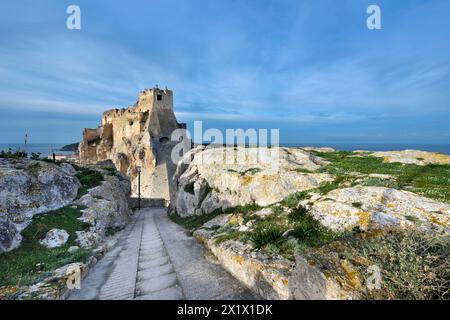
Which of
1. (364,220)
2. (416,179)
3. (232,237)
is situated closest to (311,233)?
(364,220)

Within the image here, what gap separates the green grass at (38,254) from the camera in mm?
10969

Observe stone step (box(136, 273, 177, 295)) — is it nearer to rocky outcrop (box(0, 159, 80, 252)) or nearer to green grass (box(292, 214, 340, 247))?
green grass (box(292, 214, 340, 247))

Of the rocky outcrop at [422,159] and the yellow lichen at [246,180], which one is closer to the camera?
the yellow lichen at [246,180]

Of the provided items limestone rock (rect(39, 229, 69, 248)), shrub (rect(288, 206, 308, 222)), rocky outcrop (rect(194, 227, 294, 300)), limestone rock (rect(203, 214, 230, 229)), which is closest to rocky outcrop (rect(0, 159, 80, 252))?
limestone rock (rect(39, 229, 69, 248))

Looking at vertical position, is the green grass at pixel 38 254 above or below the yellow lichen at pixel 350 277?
below

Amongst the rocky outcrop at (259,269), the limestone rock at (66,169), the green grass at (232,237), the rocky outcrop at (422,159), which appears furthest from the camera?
the limestone rock at (66,169)

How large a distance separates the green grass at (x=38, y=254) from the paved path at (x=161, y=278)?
6.19 ft

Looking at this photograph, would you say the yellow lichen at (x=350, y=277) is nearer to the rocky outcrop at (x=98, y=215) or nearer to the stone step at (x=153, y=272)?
the stone step at (x=153, y=272)

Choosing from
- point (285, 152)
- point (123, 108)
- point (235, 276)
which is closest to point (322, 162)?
point (285, 152)

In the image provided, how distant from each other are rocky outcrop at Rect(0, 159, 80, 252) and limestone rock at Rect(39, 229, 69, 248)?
138 centimetres

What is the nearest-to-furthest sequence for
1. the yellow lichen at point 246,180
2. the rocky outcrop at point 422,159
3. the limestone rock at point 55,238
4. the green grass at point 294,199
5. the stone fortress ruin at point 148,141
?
the green grass at point 294,199 → the limestone rock at point 55,238 → the yellow lichen at point 246,180 → the rocky outcrop at point 422,159 → the stone fortress ruin at point 148,141

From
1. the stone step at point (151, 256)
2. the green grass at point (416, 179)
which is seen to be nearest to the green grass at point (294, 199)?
the green grass at point (416, 179)

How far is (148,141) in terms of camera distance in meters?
75.5

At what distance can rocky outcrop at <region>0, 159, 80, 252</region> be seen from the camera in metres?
15.4
